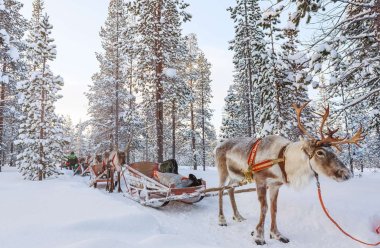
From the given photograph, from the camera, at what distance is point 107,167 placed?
41.2ft

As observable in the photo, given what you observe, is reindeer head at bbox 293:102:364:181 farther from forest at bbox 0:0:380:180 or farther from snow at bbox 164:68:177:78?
snow at bbox 164:68:177:78

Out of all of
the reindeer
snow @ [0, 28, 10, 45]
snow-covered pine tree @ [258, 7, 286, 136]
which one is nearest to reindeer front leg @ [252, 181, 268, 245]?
the reindeer

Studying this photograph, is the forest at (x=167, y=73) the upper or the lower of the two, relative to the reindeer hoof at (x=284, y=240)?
upper

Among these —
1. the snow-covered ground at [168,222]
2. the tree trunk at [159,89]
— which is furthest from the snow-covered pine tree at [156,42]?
the snow-covered ground at [168,222]

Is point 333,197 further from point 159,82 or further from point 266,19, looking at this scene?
point 159,82

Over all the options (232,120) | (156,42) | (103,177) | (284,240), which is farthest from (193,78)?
(284,240)

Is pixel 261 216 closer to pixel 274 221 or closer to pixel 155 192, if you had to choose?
pixel 274 221

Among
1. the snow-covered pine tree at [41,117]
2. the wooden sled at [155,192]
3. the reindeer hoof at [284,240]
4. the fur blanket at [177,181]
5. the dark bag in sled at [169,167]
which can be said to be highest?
the snow-covered pine tree at [41,117]

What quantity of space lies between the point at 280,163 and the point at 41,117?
15203 millimetres

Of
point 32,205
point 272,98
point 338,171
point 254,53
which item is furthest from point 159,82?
point 338,171

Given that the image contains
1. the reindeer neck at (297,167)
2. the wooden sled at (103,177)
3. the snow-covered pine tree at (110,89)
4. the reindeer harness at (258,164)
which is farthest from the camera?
the snow-covered pine tree at (110,89)

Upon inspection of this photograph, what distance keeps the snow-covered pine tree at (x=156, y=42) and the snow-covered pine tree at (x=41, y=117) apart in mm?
5315

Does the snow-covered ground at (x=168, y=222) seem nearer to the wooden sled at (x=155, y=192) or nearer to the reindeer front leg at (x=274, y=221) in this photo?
the reindeer front leg at (x=274, y=221)

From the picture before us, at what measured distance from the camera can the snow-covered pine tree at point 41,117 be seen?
54.8 feet
